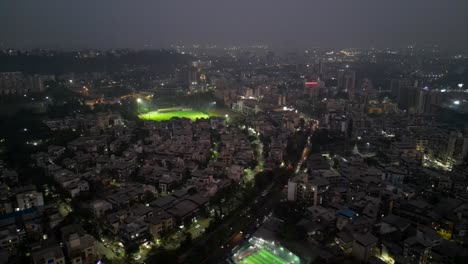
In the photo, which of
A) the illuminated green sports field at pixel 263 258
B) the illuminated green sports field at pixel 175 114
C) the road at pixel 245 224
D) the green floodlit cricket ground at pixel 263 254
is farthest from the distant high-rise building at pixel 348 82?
the illuminated green sports field at pixel 263 258

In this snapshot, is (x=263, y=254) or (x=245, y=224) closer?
(x=263, y=254)

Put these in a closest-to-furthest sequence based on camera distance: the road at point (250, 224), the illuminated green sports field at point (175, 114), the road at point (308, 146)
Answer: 1. the road at point (250, 224)
2. the road at point (308, 146)
3. the illuminated green sports field at point (175, 114)

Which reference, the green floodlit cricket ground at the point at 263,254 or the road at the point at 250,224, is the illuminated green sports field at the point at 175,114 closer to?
the road at the point at 250,224

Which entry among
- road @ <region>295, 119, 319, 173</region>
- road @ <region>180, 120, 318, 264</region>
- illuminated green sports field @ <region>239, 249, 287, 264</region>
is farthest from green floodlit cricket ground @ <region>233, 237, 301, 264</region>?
road @ <region>295, 119, 319, 173</region>

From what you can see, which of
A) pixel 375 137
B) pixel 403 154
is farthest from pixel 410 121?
pixel 403 154

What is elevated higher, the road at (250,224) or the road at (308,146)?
the road at (308,146)

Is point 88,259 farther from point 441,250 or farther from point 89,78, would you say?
point 89,78

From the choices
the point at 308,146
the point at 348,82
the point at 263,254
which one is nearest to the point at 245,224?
the point at 263,254

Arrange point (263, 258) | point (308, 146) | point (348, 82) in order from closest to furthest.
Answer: point (263, 258), point (308, 146), point (348, 82)

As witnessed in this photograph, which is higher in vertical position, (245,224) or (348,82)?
(348,82)

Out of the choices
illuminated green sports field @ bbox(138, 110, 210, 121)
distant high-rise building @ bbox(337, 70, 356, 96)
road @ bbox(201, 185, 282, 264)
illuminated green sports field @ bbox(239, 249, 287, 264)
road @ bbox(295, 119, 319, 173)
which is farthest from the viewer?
distant high-rise building @ bbox(337, 70, 356, 96)

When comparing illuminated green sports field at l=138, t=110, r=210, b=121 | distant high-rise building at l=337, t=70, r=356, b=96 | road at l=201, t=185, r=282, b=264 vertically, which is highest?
distant high-rise building at l=337, t=70, r=356, b=96

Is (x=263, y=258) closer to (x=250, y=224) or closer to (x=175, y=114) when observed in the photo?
(x=250, y=224)

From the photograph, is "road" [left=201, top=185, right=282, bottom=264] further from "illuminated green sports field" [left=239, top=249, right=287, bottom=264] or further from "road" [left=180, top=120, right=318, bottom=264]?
"illuminated green sports field" [left=239, top=249, right=287, bottom=264]
